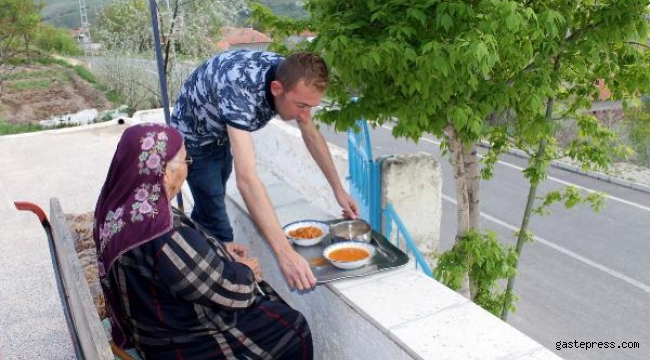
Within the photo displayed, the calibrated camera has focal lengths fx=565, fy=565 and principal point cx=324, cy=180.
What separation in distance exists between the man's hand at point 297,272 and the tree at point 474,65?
0.95m

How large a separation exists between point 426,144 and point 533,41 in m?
15.5

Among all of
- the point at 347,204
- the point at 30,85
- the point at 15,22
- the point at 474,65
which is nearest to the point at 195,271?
the point at 347,204

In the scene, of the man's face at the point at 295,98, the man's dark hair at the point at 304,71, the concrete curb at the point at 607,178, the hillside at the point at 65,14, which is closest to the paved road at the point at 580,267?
the concrete curb at the point at 607,178

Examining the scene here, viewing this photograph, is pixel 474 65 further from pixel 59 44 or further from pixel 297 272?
pixel 59 44

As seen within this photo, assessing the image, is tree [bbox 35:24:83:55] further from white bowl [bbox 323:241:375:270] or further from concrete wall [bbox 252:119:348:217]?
white bowl [bbox 323:241:375:270]

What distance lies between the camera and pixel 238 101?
2477 mm

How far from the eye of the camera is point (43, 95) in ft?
69.0

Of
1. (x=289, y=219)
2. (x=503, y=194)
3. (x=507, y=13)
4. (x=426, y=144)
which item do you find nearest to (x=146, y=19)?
(x=426, y=144)

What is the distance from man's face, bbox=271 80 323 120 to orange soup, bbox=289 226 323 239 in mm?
531

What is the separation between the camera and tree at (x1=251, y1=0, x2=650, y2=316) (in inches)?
98.3

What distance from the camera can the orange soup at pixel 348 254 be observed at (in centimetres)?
232

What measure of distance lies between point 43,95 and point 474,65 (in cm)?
2191

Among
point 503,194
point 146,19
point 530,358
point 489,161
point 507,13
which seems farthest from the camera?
point 146,19

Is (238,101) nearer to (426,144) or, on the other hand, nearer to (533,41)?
(533,41)
